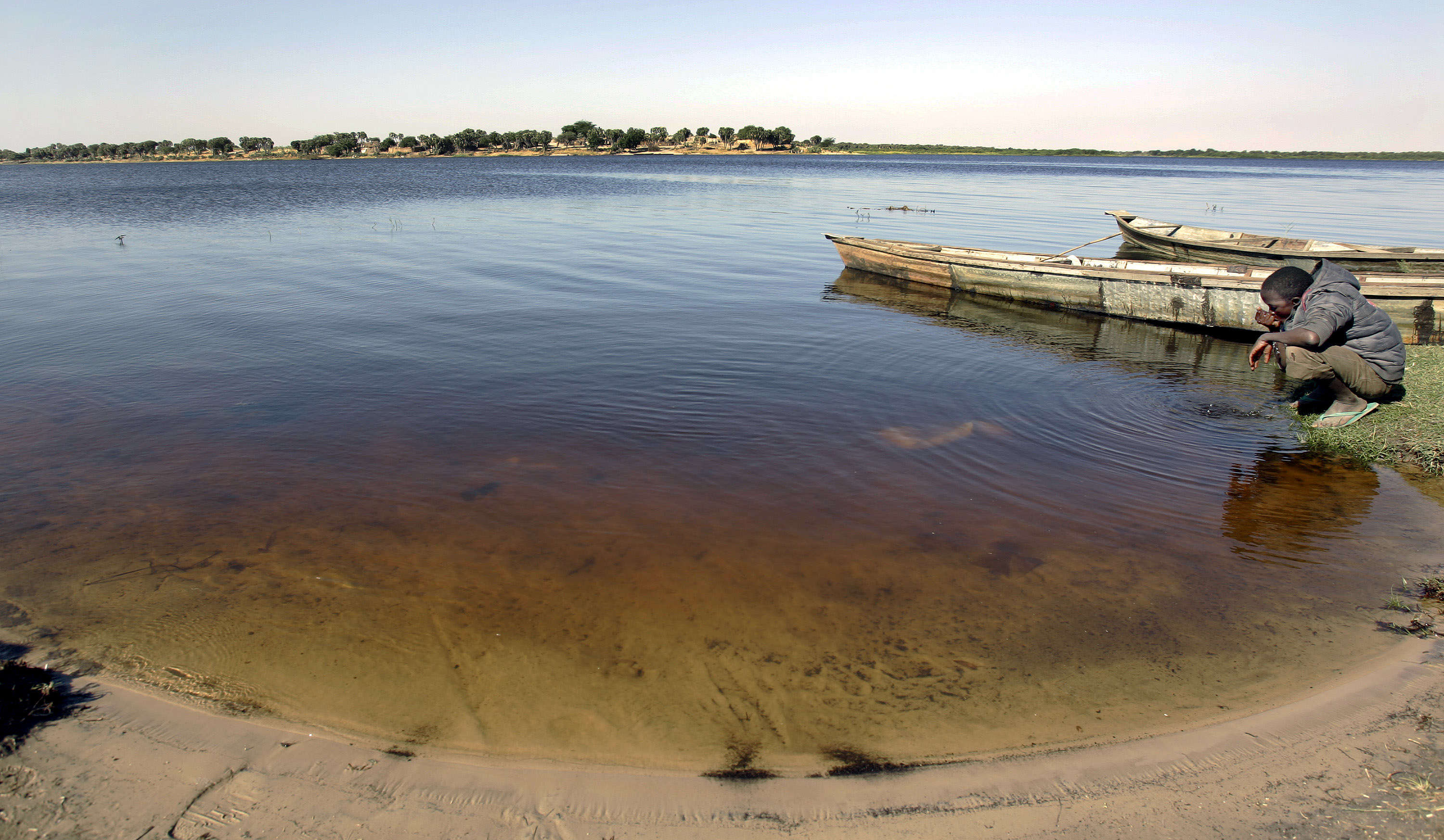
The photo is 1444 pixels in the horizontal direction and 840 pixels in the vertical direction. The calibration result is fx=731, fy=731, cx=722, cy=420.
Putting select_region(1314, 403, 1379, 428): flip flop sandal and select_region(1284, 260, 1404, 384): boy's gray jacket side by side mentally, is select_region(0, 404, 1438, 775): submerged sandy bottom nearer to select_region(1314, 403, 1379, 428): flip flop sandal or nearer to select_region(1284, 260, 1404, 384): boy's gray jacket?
select_region(1314, 403, 1379, 428): flip flop sandal

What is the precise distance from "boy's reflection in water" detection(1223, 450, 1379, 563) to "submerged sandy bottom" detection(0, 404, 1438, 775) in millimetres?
38

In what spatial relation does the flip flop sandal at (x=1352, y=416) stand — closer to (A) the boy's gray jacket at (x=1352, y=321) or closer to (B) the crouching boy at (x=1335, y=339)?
(B) the crouching boy at (x=1335, y=339)

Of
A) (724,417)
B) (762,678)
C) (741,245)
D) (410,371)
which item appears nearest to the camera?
(762,678)

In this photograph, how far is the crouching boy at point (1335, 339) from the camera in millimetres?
7145

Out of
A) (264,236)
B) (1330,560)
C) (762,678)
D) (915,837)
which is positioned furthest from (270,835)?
(264,236)

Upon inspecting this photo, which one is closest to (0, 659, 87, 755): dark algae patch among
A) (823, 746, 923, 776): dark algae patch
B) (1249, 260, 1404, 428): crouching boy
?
(823, 746, 923, 776): dark algae patch

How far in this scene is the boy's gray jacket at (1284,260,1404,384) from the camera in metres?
7.11

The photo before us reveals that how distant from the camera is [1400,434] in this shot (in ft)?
24.1

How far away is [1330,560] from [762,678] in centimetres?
447

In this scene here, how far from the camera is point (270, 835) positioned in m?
3.00

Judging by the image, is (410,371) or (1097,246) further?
(1097,246)

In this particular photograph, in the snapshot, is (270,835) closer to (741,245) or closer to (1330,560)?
(1330,560)

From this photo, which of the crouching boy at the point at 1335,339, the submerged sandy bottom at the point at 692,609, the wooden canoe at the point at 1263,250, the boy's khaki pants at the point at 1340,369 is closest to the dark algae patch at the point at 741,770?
the submerged sandy bottom at the point at 692,609

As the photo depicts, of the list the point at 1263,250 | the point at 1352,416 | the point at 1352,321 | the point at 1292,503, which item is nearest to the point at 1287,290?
the point at 1352,321
